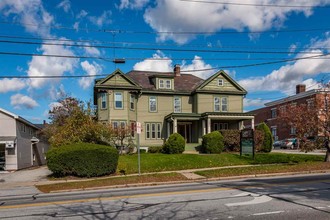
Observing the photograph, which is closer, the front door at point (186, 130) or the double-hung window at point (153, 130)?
the double-hung window at point (153, 130)

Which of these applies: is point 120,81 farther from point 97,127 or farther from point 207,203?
point 207,203

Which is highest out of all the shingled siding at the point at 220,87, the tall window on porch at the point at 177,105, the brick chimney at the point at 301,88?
the brick chimney at the point at 301,88

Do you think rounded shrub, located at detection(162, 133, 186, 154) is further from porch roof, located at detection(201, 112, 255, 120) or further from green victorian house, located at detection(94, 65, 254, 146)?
porch roof, located at detection(201, 112, 255, 120)

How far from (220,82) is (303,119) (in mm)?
16283

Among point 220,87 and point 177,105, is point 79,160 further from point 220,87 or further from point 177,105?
point 220,87

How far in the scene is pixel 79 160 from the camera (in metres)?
18.5

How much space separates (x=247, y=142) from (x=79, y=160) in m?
11.9

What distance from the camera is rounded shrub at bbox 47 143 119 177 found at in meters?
18.4

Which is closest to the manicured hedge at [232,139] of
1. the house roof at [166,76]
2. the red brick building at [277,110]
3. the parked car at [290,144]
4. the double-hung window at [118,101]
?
the house roof at [166,76]

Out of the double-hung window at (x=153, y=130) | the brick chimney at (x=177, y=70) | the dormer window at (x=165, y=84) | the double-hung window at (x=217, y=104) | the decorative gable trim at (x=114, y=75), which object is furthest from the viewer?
the brick chimney at (x=177, y=70)

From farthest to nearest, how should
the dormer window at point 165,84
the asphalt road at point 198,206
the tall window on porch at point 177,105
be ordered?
the tall window on porch at point 177,105
the dormer window at point 165,84
the asphalt road at point 198,206

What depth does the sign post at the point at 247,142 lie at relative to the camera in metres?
22.7

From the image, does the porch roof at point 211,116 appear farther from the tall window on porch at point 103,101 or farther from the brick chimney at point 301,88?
the brick chimney at point 301,88

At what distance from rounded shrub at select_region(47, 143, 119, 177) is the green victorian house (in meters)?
12.7
